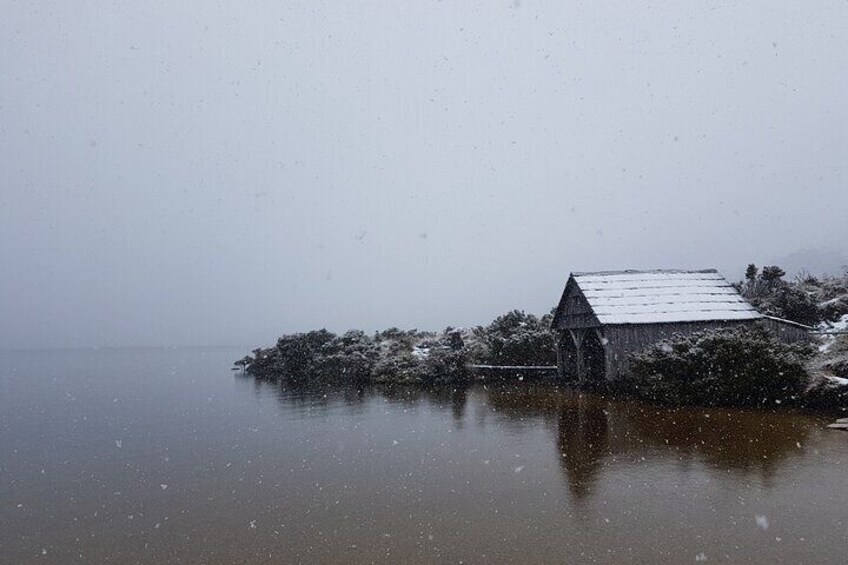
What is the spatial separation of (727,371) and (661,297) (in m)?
6.26

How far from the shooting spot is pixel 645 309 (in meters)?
21.4

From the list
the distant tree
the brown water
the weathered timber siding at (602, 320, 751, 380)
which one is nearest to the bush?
the brown water

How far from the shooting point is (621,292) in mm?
22516

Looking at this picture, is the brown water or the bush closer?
the brown water

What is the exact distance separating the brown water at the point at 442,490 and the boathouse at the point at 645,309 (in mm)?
4215

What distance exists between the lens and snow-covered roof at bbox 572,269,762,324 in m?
20.9

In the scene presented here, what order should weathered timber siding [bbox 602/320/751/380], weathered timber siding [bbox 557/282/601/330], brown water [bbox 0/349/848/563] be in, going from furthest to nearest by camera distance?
weathered timber siding [bbox 557/282/601/330] < weathered timber siding [bbox 602/320/751/380] < brown water [bbox 0/349/848/563]

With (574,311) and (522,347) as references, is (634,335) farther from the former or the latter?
(522,347)

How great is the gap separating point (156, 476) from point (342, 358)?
843 inches

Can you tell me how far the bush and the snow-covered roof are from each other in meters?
2.97

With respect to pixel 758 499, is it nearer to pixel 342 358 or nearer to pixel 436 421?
pixel 436 421

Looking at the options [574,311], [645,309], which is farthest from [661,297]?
[574,311]

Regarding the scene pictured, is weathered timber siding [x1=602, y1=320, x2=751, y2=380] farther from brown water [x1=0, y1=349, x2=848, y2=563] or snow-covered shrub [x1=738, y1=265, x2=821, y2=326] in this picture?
snow-covered shrub [x1=738, y1=265, x2=821, y2=326]

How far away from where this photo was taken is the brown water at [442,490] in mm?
6477
